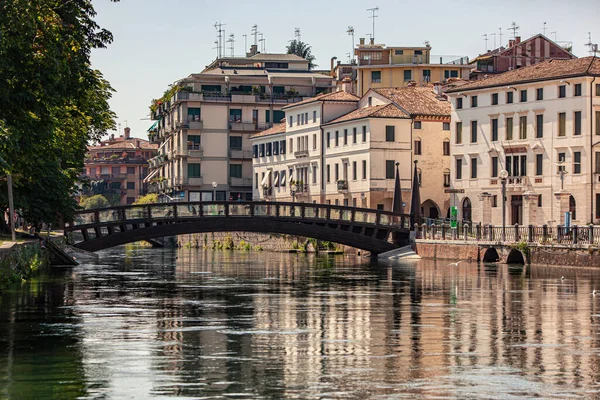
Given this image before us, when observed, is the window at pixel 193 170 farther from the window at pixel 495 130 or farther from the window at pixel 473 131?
the window at pixel 495 130

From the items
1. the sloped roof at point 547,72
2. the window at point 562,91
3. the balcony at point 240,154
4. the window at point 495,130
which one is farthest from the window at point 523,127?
the balcony at point 240,154

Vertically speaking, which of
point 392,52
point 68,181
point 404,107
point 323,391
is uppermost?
point 392,52

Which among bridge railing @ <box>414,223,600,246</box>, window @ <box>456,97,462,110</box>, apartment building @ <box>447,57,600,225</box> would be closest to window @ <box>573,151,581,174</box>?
apartment building @ <box>447,57,600,225</box>

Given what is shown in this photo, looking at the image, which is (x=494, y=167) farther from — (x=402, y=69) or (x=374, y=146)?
(x=402, y=69)

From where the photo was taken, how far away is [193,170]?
12662 centimetres

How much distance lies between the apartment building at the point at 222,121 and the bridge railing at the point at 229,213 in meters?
46.3

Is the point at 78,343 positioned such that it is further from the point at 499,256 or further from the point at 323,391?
Answer: the point at 499,256

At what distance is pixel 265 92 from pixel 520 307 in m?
94.1

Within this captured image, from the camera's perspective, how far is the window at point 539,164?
83.5 metres

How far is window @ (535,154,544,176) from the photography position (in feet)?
274

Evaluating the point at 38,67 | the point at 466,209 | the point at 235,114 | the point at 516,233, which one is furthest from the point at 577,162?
the point at 235,114

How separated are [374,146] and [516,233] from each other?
101ft

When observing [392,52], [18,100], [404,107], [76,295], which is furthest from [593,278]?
[392,52]

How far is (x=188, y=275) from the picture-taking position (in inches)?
2274
